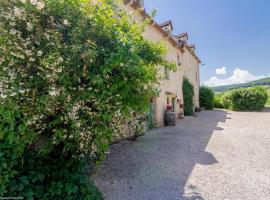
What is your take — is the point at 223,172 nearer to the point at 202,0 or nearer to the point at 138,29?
the point at 138,29

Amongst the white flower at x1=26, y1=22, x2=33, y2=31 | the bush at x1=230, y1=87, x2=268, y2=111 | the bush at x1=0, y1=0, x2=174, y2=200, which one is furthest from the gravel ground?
the bush at x1=230, y1=87, x2=268, y2=111

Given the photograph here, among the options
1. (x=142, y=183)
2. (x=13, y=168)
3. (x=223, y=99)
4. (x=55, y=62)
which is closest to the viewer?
(x=55, y=62)

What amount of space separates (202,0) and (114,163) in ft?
34.1

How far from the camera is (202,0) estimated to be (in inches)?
385

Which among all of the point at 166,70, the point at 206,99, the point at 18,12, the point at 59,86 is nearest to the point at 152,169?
the point at 59,86

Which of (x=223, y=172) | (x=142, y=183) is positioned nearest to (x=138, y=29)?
(x=142, y=183)

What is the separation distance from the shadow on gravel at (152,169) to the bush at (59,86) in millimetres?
1001

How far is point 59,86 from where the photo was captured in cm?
255

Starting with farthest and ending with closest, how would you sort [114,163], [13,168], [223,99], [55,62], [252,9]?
[223,99] < [252,9] < [114,163] < [13,168] < [55,62]

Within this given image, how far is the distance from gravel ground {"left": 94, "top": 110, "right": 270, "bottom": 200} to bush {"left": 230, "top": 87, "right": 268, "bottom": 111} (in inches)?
646

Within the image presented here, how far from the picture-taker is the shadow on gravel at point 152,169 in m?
3.42

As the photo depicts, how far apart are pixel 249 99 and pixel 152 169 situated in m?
21.8

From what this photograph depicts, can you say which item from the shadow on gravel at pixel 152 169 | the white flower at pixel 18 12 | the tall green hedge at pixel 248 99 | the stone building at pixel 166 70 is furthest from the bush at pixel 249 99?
the white flower at pixel 18 12

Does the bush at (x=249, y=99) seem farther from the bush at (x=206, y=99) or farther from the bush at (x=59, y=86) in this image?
the bush at (x=59, y=86)
